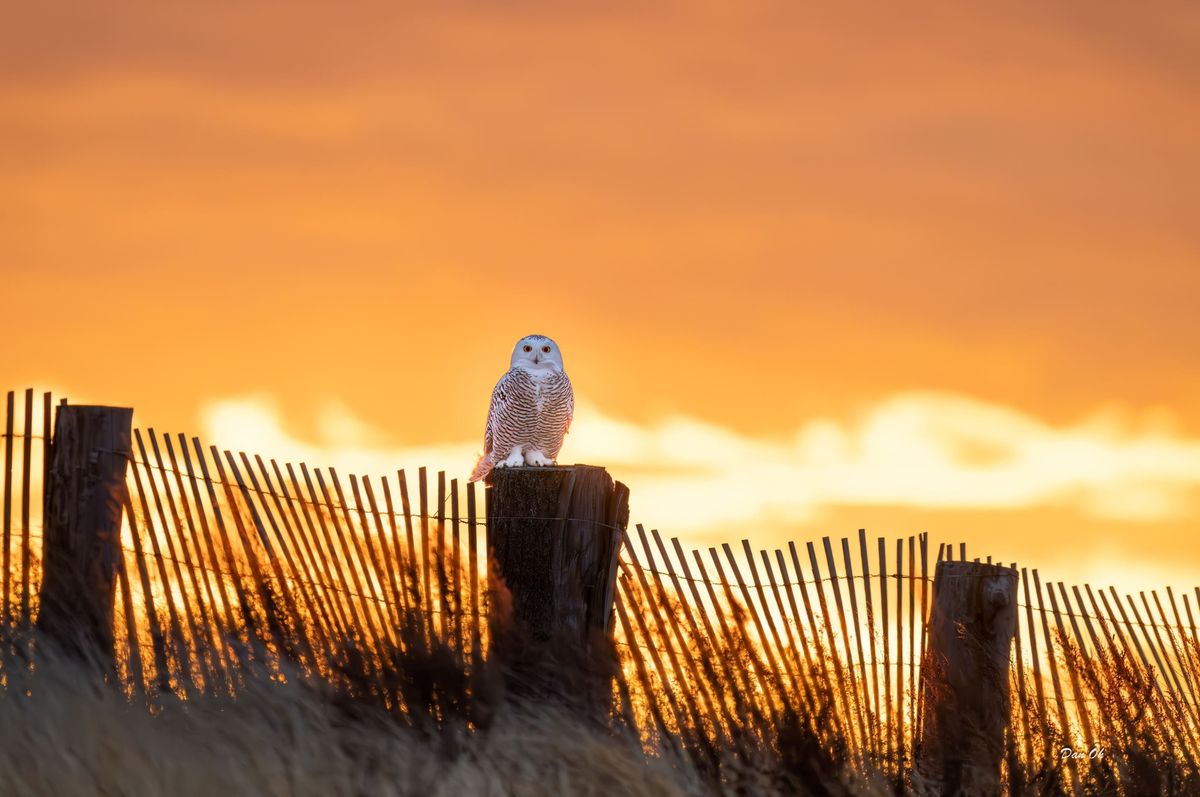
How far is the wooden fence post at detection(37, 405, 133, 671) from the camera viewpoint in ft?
15.3

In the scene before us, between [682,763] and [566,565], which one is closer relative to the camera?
[682,763]

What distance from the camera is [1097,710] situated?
5328mm

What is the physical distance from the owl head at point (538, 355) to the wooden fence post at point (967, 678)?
1880 mm

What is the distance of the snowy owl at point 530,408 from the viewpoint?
18.3 ft

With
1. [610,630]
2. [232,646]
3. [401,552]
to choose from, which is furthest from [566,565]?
[232,646]

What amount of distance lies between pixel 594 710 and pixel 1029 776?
6.12 feet

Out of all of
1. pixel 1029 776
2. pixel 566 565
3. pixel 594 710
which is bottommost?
pixel 1029 776

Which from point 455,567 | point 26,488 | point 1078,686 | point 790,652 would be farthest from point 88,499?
point 1078,686

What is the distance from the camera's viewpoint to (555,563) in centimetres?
445

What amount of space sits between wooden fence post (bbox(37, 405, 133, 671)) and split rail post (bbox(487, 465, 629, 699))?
1.42m

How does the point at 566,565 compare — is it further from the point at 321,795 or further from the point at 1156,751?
the point at 1156,751

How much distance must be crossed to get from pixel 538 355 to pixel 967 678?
2.25 metres

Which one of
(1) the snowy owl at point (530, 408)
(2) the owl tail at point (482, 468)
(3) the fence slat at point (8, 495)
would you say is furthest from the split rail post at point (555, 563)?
(3) the fence slat at point (8, 495)

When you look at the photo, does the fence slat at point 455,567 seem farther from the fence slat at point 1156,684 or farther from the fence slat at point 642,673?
the fence slat at point 1156,684
